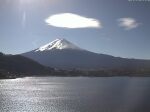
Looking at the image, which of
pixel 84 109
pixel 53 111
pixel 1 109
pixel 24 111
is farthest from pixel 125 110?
pixel 1 109

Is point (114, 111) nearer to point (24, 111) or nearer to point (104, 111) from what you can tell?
point (104, 111)

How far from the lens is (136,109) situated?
109 metres

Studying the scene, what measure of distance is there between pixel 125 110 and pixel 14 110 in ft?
116

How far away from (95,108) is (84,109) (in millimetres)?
4466

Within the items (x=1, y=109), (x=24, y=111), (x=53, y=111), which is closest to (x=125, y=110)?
(x=53, y=111)

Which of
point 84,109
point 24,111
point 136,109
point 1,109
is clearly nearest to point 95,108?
point 84,109

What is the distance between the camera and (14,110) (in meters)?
106

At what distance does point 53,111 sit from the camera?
346 feet

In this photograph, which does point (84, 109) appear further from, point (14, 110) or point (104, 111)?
point (14, 110)

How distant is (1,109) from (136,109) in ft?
143

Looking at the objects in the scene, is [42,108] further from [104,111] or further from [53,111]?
[104,111]

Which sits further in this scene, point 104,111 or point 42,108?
point 42,108

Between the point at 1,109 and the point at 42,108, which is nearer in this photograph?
the point at 1,109

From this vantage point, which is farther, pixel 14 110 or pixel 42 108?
pixel 42 108
